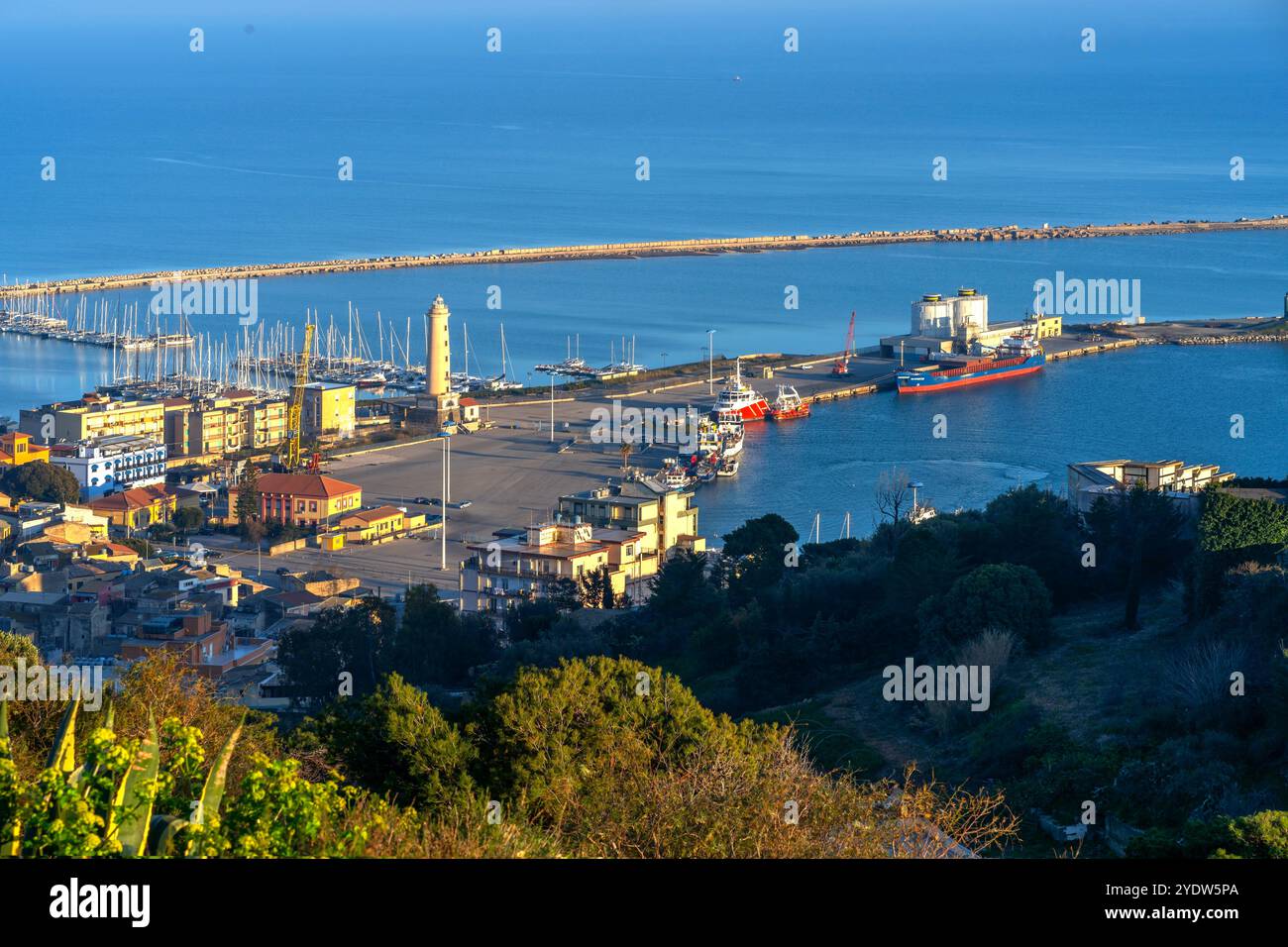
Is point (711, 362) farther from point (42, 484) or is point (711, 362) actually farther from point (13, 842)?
point (13, 842)

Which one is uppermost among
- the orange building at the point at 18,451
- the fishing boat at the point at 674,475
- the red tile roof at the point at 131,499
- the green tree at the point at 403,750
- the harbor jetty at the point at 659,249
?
the harbor jetty at the point at 659,249

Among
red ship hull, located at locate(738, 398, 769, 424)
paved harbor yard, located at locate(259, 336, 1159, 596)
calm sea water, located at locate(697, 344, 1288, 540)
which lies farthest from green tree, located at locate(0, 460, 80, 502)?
red ship hull, located at locate(738, 398, 769, 424)

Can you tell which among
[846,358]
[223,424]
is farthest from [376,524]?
[846,358]

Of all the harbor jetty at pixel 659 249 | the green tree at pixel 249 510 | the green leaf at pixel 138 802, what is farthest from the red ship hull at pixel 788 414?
the green leaf at pixel 138 802

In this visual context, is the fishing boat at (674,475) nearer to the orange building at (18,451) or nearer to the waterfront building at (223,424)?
the waterfront building at (223,424)

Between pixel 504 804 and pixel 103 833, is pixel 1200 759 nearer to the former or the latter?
pixel 504 804

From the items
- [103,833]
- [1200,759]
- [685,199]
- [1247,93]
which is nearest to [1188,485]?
[1200,759]

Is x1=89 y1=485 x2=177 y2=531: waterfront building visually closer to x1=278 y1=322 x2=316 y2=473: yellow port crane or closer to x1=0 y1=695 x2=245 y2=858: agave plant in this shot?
x1=278 y1=322 x2=316 y2=473: yellow port crane
